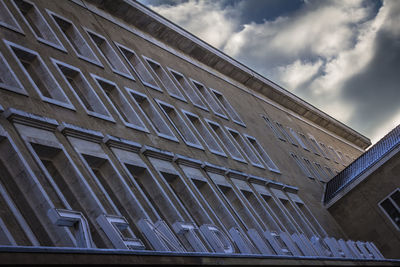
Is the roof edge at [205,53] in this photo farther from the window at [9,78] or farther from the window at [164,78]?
the window at [9,78]

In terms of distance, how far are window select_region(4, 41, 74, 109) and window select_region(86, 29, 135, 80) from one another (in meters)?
5.09

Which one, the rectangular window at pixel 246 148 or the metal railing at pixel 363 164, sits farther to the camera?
the metal railing at pixel 363 164

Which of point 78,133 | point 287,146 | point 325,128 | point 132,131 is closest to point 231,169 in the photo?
point 132,131

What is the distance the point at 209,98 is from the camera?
34312 millimetres

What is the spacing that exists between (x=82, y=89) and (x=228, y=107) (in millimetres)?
15179

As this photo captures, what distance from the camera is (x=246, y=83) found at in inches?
1708

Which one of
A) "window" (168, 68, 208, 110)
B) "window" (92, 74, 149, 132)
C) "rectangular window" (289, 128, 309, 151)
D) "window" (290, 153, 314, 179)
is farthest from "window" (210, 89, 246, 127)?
"window" (92, 74, 149, 132)

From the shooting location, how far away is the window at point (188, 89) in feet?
105

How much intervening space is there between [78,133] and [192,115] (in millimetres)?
11449

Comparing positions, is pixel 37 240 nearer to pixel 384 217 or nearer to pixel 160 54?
pixel 160 54

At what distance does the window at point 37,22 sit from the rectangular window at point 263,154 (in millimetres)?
15531

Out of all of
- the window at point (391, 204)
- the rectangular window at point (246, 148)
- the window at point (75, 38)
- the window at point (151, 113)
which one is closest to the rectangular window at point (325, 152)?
the window at point (391, 204)

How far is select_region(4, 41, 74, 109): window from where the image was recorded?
19934mm

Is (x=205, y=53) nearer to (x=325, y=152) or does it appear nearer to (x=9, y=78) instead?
(x=325, y=152)
